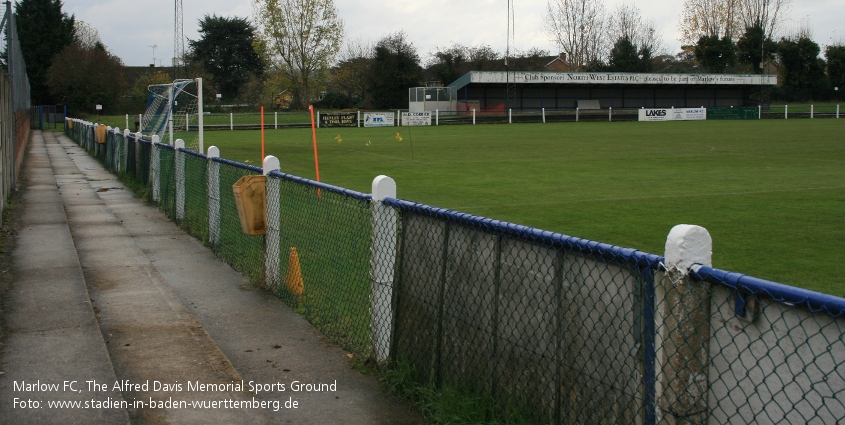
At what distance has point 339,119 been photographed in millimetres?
56031

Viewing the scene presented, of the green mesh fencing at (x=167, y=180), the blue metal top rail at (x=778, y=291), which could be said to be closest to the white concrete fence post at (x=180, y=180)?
the green mesh fencing at (x=167, y=180)

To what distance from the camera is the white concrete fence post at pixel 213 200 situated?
1049 centimetres

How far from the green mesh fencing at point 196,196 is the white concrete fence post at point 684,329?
337 inches

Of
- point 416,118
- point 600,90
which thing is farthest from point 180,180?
point 600,90

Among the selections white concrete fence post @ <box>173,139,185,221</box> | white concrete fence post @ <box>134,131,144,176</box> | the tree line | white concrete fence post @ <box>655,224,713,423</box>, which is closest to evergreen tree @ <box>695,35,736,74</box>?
the tree line

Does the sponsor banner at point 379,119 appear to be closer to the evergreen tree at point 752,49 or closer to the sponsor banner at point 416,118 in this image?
the sponsor banner at point 416,118

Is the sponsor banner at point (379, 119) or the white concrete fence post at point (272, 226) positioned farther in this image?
the sponsor banner at point (379, 119)

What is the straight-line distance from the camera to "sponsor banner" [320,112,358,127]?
55844mm

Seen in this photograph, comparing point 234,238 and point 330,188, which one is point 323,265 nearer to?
point 330,188

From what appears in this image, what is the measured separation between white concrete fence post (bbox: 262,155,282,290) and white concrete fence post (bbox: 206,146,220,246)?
7.45 feet

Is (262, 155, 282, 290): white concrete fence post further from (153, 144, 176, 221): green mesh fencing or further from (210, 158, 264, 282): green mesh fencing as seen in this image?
(153, 144, 176, 221): green mesh fencing

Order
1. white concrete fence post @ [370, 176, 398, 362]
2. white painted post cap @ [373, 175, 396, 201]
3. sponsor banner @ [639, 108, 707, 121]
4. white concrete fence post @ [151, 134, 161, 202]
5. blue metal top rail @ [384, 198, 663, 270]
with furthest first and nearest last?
sponsor banner @ [639, 108, 707, 121] < white concrete fence post @ [151, 134, 161, 202] < white painted post cap @ [373, 175, 396, 201] < white concrete fence post @ [370, 176, 398, 362] < blue metal top rail @ [384, 198, 663, 270]

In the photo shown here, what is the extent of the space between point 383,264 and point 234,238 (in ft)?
15.1

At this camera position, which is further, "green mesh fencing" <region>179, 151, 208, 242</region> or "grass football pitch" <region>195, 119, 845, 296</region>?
"green mesh fencing" <region>179, 151, 208, 242</region>
